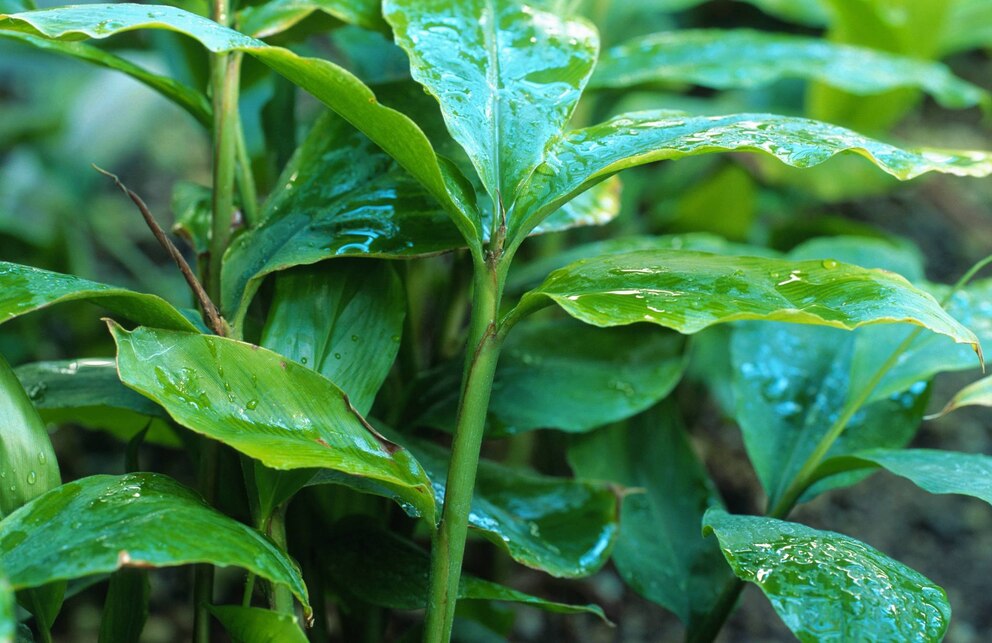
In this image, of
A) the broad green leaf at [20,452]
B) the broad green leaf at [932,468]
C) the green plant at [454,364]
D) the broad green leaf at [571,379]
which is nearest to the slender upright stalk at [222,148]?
the green plant at [454,364]

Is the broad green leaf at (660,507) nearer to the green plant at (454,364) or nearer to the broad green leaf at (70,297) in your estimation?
the green plant at (454,364)

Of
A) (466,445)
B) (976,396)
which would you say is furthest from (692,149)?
(976,396)

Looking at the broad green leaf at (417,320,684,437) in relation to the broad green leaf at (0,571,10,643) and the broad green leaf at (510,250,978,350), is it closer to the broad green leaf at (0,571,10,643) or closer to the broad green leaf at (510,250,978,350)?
the broad green leaf at (510,250,978,350)

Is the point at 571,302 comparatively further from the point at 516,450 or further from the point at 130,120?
the point at 130,120

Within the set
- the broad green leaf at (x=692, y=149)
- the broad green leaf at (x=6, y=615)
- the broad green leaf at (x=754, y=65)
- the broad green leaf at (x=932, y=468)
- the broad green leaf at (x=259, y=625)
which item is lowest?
the broad green leaf at (x=259, y=625)

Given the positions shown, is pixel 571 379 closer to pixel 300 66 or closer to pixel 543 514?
pixel 543 514

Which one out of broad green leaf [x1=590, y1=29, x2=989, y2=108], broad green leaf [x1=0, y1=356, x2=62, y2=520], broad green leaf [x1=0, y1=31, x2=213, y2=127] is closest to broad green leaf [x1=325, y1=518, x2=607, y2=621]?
broad green leaf [x1=0, y1=356, x2=62, y2=520]
